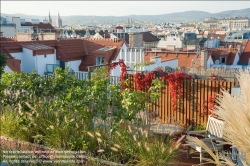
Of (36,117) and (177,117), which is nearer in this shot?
(36,117)

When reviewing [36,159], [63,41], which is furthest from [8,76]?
[63,41]

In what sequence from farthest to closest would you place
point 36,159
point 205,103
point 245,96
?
point 205,103 → point 36,159 → point 245,96

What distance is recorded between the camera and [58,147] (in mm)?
4445

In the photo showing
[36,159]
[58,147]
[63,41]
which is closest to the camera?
[36,159]

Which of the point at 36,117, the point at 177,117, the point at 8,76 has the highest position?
the point at 8,76

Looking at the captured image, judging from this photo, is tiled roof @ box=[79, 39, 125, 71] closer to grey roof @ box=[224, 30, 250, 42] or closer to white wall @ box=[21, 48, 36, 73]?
white wall @ box=[21, 48, 36, 73]

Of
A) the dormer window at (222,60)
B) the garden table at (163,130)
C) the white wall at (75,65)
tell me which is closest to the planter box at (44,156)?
the garden table at (163,130)

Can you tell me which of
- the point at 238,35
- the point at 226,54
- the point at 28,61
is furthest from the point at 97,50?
the point at 238,35

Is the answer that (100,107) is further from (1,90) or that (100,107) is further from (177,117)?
(177,117)

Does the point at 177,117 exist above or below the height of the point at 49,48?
below

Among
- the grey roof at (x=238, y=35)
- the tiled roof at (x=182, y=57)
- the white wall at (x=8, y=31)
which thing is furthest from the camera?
the grey roof at (x=238, y=35)

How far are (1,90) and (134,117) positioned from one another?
9.33ft

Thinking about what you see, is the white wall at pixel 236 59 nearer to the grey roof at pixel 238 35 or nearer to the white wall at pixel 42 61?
the white wall at pixel 42 61

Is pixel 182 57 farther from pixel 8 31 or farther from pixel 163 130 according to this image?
pixel 8 31
